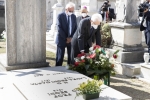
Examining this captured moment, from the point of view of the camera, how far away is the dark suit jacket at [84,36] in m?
5.65

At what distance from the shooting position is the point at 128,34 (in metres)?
7.84

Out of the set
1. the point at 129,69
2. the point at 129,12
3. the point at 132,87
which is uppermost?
the point at 129,12

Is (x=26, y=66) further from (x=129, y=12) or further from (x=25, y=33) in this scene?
(x=129, y=12)

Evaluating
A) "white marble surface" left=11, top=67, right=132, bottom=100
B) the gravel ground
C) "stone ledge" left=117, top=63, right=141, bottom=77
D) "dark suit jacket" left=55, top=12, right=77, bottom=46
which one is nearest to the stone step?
"stone ledge" left=117, top=63, right=141, bottom=77

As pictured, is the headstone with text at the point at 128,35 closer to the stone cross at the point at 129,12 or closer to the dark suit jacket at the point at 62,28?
the stone cross at the point at 129,12

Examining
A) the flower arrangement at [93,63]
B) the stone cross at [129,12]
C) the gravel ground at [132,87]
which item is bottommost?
the gravel ground at [132,87]

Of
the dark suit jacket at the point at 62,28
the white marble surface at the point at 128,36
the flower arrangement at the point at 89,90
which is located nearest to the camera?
the flower arrangement at the point at 89,90

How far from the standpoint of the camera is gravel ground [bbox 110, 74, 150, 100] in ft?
19.0

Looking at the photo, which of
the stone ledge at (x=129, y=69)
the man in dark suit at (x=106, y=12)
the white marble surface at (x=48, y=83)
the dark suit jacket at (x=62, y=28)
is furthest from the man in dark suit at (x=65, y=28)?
the man in dark suit at (x=106, y=12)

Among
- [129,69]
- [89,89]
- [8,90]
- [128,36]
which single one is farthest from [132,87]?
[8,90]

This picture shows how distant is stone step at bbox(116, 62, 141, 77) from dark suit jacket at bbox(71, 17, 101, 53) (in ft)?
5.40

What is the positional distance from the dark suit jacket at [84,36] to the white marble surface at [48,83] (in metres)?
0.60

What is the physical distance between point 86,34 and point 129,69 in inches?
80.8

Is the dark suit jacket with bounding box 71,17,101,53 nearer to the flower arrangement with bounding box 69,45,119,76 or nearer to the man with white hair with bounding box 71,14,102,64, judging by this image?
the man with white hair with bounding box 71,14,102,64
